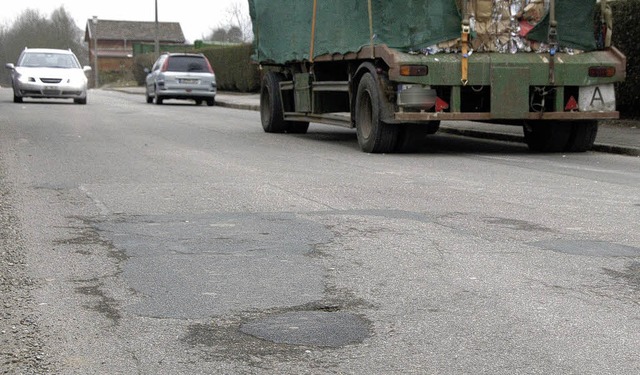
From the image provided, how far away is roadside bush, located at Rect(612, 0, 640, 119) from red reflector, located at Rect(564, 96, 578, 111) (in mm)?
4769

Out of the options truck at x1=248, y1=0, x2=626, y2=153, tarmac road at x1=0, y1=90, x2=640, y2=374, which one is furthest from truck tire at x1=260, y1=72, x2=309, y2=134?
tarmac road at x1=0, y1=90, x2=640, y2=374

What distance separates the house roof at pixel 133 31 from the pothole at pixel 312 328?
4964 inches

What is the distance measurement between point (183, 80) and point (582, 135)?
72.0ft

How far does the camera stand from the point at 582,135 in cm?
1532

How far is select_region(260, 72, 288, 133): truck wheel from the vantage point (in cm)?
1969

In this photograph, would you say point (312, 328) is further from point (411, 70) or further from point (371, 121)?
point (371, 121)

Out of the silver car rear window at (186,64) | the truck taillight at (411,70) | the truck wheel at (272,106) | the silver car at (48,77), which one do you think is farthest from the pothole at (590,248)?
the silver car rear window at (186,64)

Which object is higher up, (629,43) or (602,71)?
(629,43)

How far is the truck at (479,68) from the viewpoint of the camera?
14070mm

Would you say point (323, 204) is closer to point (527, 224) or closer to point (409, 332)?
point (527, 224)

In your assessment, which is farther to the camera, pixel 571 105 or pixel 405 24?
pixel 571 105

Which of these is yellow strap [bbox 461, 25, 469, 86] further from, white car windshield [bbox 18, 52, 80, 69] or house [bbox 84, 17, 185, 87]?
house [bbox 84, 17, 185, 87]

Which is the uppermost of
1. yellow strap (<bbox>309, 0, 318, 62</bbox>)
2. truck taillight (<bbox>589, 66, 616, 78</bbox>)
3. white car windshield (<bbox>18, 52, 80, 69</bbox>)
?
yellow strap (<bbox>309, 0, 318, 62</bbox>)

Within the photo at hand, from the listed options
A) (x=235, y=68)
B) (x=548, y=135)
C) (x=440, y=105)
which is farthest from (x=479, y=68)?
(x=235, y=68)
